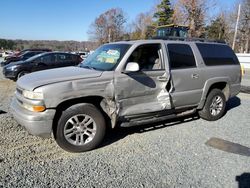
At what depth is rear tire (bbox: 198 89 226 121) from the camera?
19.4ft

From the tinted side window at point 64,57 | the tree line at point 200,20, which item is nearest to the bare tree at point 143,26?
the tree line at point 200,20

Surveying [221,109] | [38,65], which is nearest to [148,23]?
[38,65]

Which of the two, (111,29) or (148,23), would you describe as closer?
(148,23)

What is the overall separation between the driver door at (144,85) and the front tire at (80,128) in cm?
49

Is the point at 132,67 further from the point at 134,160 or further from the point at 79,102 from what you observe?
the point at 134,160

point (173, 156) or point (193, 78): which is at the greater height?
point (193, 78)

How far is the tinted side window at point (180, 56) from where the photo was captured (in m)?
5.16

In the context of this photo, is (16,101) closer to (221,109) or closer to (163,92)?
(163,92)

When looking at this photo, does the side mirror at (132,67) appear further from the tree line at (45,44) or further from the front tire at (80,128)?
the tree line at (45,44)

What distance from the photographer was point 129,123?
180 inches

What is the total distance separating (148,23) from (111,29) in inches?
675

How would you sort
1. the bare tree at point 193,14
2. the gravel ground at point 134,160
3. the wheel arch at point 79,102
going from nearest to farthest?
the gravel ground at point 134,160, the wheel arch at point 79,102, the bare tree at point 193,14

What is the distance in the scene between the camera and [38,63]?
42.0ft

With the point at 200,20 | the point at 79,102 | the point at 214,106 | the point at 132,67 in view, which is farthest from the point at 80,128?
the point at 200,20
